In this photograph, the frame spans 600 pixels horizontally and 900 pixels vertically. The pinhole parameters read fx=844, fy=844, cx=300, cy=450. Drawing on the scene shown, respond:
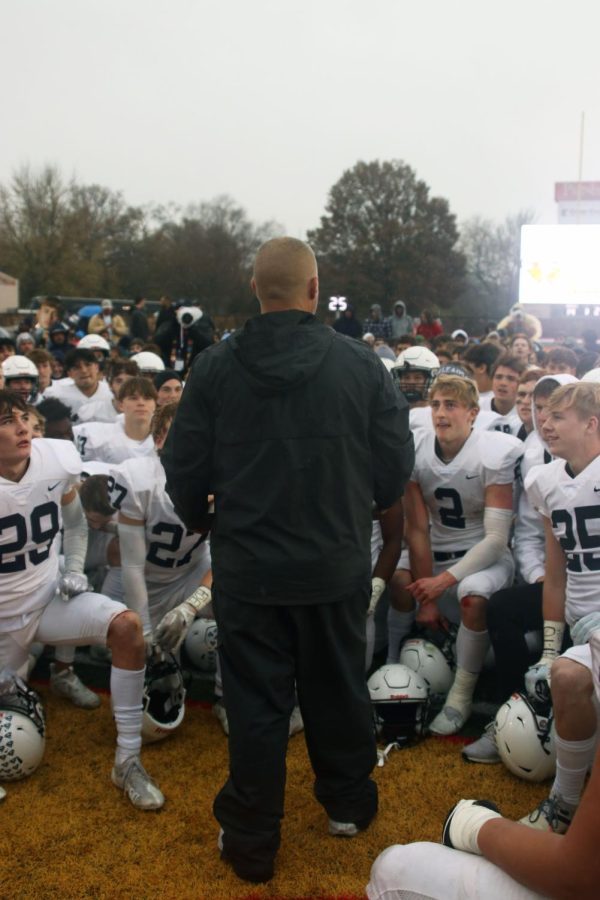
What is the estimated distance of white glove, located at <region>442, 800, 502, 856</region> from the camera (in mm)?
A: 2268

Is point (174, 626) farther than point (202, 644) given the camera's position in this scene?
No

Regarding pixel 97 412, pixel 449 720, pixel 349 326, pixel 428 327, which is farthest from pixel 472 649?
pixel 428 327

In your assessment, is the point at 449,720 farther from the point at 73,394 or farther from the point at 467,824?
the point at 73,394

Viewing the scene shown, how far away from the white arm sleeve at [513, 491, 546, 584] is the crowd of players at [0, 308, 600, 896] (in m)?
0.01

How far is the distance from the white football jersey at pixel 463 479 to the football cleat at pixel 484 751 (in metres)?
1.15

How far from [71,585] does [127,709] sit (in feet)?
2.08

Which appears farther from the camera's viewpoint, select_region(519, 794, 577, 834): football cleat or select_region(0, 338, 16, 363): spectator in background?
select_region(0, 338, 16, 363): spectator in background

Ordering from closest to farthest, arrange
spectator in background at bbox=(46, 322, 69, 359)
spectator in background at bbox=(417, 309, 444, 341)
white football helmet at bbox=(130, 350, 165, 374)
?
white football helmet at bbox=(130, 350, 165, 374) → spectator in background at bbox=(46, 322, 69, 359) → spectator in background at bbox=(417, 309, 444, 341)

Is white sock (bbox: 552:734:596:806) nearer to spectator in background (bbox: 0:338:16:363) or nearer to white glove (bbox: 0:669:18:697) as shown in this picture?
white glove (bbox: 0:669:18:697)

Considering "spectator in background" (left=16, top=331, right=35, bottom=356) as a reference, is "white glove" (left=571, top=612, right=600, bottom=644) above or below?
below

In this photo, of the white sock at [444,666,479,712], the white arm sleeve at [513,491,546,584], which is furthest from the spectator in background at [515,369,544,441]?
the white sock at [444,666,479,712]

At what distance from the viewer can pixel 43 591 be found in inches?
156

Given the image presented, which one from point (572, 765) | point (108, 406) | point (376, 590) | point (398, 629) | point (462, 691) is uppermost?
point (108, 406)

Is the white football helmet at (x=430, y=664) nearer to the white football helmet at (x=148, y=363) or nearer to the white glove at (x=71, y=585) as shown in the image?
the white glove at (x=71, y=585)
